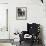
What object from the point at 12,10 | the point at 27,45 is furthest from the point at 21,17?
the point at 27,45

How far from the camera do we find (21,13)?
3211mm

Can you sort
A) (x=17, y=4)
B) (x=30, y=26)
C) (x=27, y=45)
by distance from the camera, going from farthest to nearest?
(x=17, y=4) → (x=30, y=26) → (x=27, y=45)

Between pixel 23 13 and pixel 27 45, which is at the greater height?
pixel 23 13

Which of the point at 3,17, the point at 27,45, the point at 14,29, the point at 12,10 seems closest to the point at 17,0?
the point at 12,10

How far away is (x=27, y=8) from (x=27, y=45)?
56.5 inches

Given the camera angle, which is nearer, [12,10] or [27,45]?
[27,45]

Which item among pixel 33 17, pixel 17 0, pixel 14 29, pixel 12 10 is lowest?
pixel 14 29

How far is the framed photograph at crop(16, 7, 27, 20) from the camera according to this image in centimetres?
320

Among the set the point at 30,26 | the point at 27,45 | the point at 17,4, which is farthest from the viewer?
the point at 17,4

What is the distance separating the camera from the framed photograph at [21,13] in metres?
3.20

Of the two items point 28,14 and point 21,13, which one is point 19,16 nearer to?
point 21,13

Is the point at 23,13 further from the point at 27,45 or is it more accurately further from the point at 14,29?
the point at 27,45

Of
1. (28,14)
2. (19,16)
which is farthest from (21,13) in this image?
(28,14)

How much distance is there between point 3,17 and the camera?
3.16 metres
